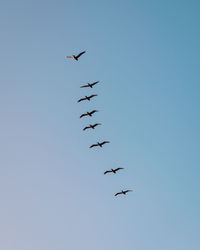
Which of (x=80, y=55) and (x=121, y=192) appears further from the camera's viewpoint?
(x=121, y=192)

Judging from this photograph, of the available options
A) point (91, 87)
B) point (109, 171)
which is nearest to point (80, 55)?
point (91, 87)

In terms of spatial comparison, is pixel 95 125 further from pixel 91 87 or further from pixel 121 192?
pixel 121 192

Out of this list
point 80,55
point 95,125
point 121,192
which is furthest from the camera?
point 121,192

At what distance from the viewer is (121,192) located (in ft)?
641

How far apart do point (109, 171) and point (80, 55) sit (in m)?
49.4

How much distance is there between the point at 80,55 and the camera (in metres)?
172

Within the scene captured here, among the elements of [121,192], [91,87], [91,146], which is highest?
[91,87]

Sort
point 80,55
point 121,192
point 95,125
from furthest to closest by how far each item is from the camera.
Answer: point 121,192, point 95,125, point 80,55

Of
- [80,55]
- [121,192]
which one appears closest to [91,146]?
[121,192]

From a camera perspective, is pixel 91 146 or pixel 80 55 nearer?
pixel 80 55

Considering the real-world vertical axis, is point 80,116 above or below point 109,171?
above

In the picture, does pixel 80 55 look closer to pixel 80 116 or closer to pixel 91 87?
pixel 91 87

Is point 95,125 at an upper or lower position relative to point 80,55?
lower

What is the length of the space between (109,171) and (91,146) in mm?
12918
